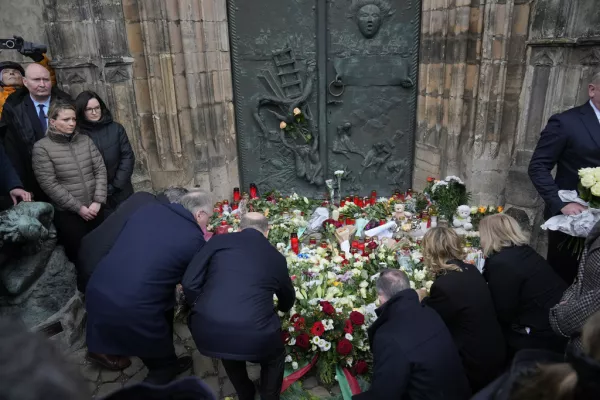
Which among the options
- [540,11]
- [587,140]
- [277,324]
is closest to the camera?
[277,324]

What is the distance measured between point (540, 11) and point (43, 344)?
491 cm

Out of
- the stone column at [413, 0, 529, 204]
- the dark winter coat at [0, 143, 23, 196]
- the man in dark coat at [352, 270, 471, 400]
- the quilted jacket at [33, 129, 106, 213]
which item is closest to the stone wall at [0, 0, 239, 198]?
the quilted jacket at [33, 129, 106, 213]

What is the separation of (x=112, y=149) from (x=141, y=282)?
2.05 metres

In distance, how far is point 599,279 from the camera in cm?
201

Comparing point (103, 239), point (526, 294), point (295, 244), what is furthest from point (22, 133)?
point (526, 294)

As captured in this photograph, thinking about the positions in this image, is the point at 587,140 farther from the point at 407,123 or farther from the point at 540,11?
the point at 407,123

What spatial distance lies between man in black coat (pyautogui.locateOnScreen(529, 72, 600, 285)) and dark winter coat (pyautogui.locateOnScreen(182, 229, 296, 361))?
2.08 meters

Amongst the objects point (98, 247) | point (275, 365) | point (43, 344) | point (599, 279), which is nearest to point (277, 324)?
point (275, 365)

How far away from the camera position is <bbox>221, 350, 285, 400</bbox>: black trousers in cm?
271

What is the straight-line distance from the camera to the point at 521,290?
8.89 ft

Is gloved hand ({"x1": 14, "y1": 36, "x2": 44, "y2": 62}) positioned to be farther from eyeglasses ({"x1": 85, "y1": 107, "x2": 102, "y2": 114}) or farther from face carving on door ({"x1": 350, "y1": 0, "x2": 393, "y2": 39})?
face carving on door ({"x1": 350, "y1": 0, "x2": 393, "y2": 39})

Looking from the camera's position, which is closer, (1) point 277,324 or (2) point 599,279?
(2) point 599,279

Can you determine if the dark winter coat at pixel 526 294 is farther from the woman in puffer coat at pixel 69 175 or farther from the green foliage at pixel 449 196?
the woman in puffer coat at pixel 69 175

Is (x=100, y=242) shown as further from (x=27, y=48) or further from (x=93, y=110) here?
(x=27, y=48)
